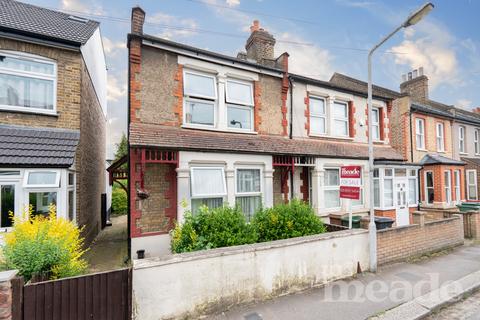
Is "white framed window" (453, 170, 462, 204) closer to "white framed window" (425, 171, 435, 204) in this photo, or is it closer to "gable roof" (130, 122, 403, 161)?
"white framed window" (425, 171, 435, 204)

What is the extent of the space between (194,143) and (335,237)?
4402 millimetres

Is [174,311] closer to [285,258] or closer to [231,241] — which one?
[231,241]

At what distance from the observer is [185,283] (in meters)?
3.86

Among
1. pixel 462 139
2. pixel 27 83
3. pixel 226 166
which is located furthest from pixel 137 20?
pixel 462 139

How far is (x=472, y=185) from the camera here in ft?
52.7

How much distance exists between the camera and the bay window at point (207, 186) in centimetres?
716

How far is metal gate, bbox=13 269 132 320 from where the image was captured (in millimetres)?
3035

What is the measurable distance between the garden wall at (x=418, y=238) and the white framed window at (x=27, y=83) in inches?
377

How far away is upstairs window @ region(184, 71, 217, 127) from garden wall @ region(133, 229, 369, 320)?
15.5ft

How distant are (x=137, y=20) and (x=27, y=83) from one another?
3388mm

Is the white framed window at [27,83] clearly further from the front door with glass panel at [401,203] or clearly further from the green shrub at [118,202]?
the front door with glass panel at [401,203]

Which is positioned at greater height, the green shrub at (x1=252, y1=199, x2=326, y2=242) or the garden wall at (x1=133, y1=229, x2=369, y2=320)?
the green shrub at (x1=252, y1=199, x2=326, y2=242)

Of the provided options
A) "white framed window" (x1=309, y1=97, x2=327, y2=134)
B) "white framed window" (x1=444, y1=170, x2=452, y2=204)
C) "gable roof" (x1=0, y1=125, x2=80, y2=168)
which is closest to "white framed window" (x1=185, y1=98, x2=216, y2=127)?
"gable roof" (x1=0, y1=125, x2=80, y2=168)

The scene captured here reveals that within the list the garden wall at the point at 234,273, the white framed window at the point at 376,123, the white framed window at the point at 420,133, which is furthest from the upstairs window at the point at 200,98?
the white framed window at the point at 420,133
